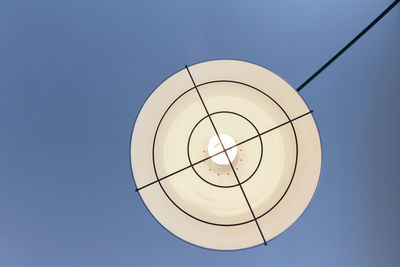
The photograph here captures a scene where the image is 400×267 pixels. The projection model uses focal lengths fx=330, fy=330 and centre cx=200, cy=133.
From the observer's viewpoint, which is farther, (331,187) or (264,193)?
(331,187)

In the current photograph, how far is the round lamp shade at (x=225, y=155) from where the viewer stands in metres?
0.61

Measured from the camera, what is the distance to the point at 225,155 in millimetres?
670

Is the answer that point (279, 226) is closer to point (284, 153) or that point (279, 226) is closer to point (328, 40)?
point (284, 153)

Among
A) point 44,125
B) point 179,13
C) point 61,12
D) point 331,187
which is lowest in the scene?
point 331,187

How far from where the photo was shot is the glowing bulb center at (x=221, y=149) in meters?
0.66

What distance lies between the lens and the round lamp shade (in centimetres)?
61

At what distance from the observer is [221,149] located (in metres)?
0.66

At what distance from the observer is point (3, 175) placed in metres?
1.42

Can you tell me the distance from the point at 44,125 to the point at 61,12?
1.61 ft

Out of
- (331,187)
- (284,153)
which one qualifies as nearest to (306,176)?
(284,153)

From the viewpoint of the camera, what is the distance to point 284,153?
0.65 meters

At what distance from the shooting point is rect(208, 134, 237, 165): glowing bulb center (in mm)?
661

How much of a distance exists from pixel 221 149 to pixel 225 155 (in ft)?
0.06

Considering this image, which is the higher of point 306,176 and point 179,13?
point 179,13
